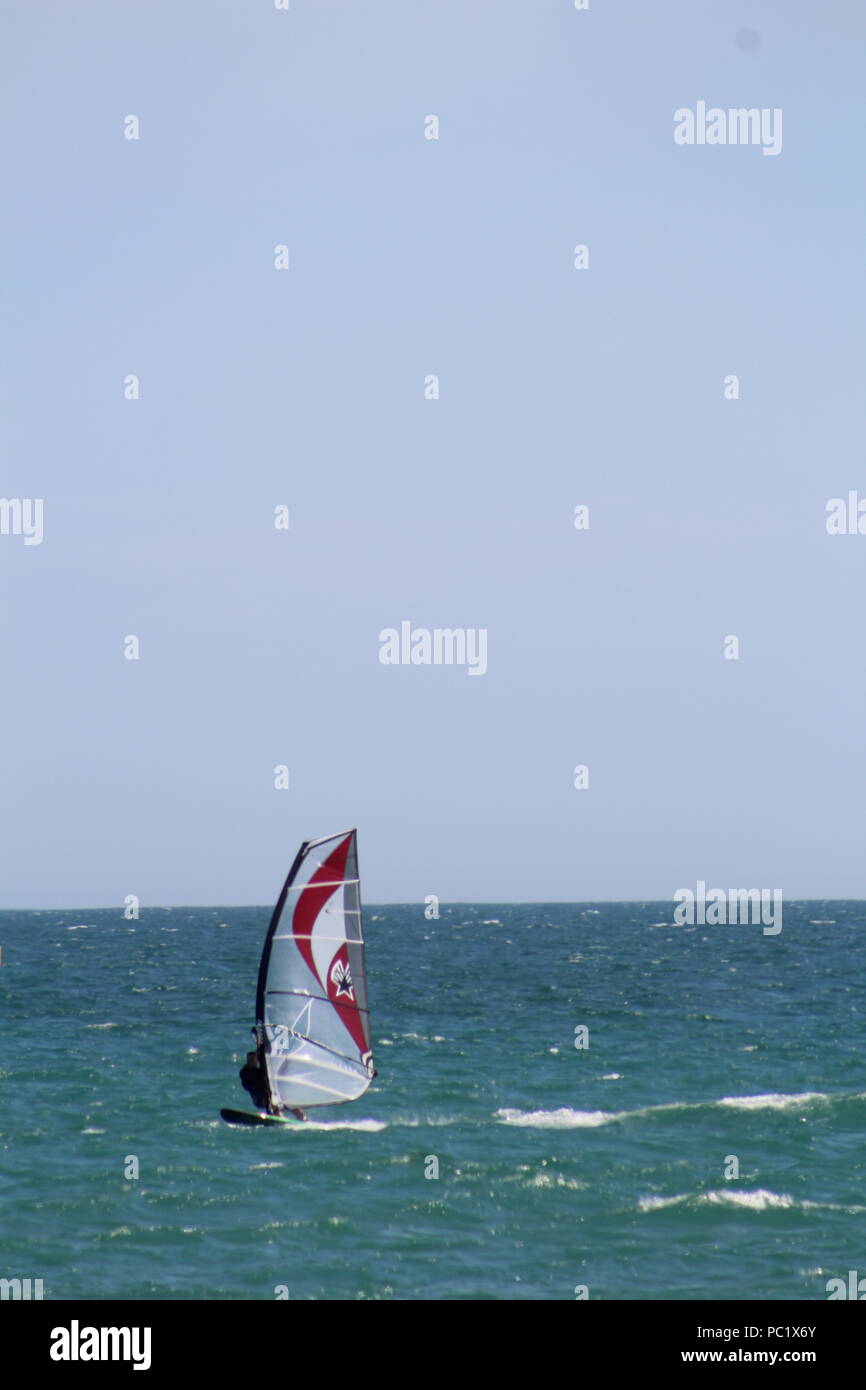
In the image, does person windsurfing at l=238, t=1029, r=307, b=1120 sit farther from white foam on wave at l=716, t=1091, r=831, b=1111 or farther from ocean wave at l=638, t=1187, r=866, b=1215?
white foam on wave at l=716, t=1091, r=831, b=1111

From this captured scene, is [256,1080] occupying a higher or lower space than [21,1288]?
higher

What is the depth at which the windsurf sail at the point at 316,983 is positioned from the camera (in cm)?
2875

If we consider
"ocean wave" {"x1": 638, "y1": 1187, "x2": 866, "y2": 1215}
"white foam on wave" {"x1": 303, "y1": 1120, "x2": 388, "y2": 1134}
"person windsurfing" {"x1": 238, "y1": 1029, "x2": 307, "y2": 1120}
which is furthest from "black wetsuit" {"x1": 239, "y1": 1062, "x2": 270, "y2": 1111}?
"white foam on wave" {"x1": 303, "y1": 1120, "x2": 388, "y2": 1134}

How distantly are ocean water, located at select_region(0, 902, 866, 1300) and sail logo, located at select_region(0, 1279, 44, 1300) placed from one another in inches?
13.9

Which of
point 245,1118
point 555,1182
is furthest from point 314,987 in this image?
point 555,1182

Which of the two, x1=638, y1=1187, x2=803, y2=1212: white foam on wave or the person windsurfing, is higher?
the person windsurfing

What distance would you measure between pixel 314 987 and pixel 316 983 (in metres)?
0.09

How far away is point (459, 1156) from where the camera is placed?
36656 millimetres
